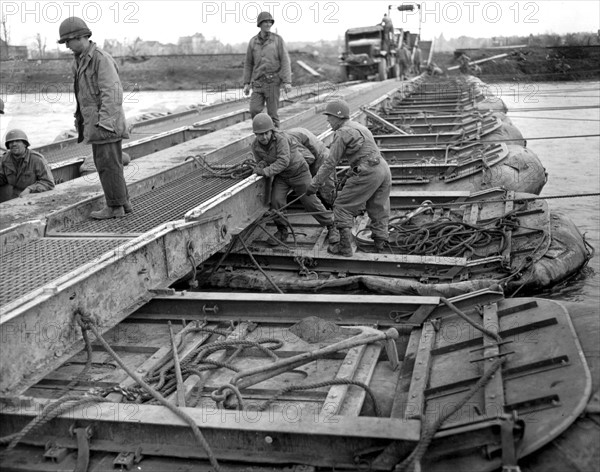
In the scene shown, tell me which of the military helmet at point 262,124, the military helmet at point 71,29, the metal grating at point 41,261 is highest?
the military helmet at point 71,29

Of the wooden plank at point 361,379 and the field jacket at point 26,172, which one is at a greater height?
the field jacket at point 26,172

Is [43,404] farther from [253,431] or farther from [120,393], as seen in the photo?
[253,431]

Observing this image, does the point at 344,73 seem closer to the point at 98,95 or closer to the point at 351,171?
the point at 351,171

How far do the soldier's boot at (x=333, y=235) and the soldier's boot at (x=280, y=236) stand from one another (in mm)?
566

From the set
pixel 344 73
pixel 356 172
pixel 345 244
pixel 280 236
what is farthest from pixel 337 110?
pixel 344 73

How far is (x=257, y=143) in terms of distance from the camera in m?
7.88

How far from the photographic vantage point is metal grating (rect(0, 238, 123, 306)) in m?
4.63

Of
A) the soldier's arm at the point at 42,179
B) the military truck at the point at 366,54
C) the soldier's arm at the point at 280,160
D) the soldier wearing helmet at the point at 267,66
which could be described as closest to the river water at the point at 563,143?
the soldier's arm at the point at 280,160

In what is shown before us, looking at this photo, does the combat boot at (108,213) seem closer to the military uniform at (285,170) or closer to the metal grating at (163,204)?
the metal grating at (163,204)

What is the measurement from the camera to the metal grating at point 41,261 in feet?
15.2

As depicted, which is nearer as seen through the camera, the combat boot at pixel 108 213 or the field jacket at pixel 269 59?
the combat boot at pixel 108 213

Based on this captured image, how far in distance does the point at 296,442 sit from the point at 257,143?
4844 mm

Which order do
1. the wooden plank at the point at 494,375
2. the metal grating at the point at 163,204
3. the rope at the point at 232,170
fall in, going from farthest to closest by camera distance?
the rope at the point at 232,170, the metal grating at the point at 163,204, the wooden plank at the point at 494,375

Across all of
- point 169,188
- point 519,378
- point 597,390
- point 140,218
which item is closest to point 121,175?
point 140,218
